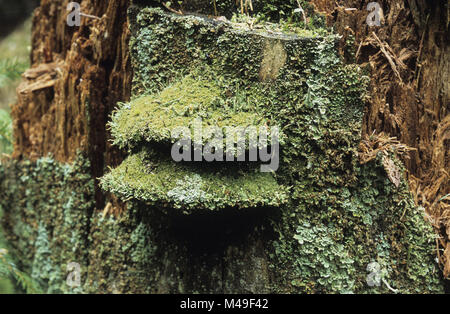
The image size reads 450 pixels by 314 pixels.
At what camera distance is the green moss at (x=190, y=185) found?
1.91 m

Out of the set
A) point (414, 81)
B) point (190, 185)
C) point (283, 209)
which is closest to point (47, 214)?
point (190, 185)

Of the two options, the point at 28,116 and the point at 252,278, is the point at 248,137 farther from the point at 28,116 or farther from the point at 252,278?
the point at 28,116

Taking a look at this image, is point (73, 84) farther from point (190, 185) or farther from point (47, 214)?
point (190, 185)

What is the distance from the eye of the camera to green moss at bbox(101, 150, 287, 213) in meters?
1.91

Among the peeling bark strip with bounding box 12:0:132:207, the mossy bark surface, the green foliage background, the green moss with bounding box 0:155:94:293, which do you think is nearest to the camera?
the mossy bark surface

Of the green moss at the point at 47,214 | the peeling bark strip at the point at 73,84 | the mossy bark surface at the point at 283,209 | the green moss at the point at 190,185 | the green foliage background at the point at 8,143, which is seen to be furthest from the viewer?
the green foliage background at the point at 8,143

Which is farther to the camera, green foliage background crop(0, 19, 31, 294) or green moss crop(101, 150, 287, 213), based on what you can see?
green foliage background crop(0, 19, 31, 294)

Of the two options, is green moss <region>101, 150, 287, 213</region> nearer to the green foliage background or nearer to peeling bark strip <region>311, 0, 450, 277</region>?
peeling bark strip <region>311, 0, 450, 277</region>

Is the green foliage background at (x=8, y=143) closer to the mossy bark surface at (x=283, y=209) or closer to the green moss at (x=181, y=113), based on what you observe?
the mossy bark surface at (x=283, y=209)

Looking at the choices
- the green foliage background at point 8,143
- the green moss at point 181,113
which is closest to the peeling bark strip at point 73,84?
the green foliage background at point 8,143

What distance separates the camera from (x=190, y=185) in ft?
6.30

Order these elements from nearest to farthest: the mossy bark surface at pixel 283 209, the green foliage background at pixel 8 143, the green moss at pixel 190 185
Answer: the green moss at pixel 190 185 → the mossy bark surface at pixel 283 209 → the green foliage background at pixel 8 143

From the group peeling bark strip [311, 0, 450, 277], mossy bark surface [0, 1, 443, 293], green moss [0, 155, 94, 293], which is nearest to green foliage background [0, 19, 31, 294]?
green moss [0, 155, 94, 293]

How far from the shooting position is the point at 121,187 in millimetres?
Result: 1972
